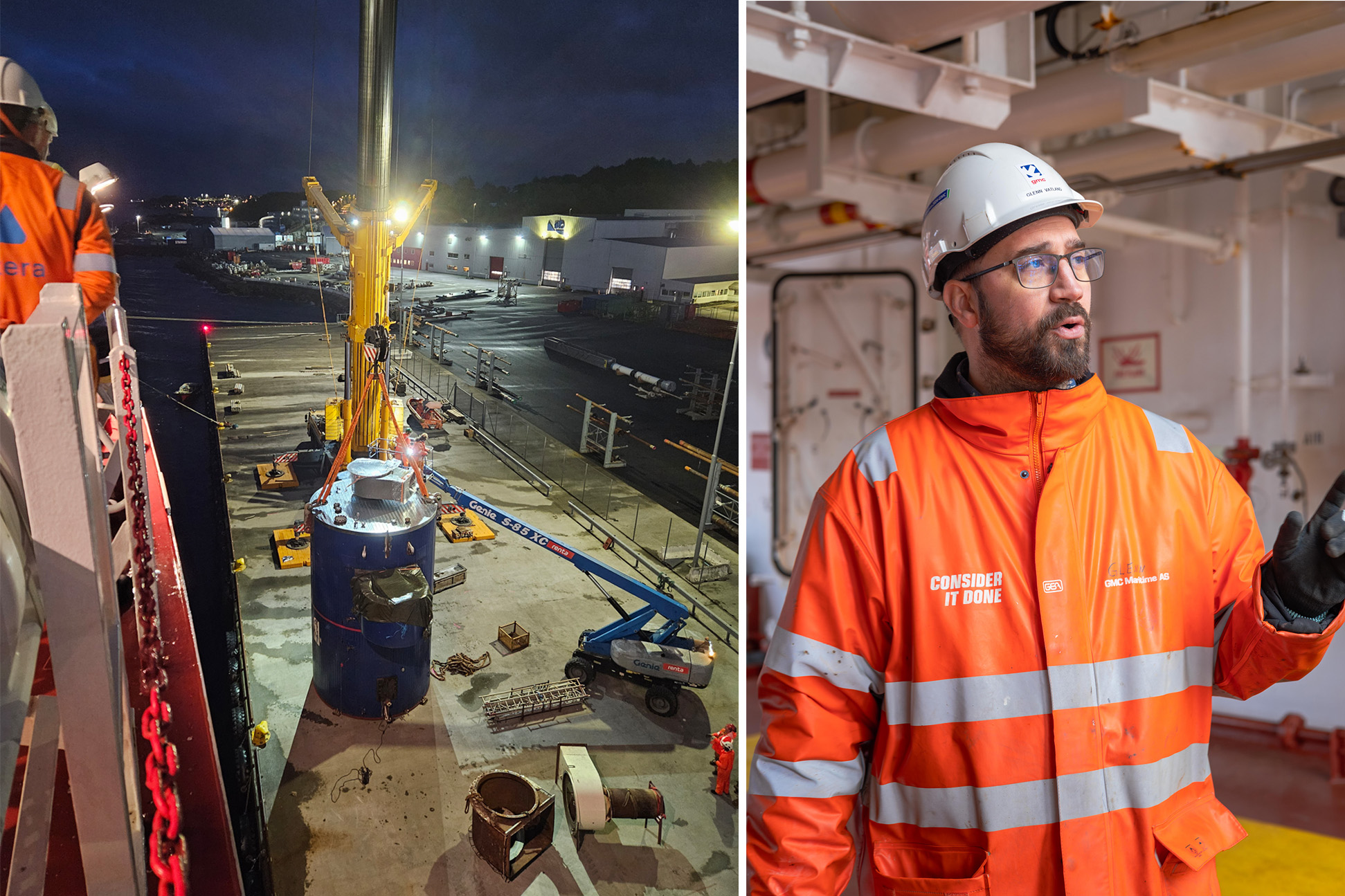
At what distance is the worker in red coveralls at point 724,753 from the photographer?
9.38ft

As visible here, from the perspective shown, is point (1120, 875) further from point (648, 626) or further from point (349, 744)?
point (349, 744)

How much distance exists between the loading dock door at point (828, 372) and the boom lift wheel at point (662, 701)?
6001mm

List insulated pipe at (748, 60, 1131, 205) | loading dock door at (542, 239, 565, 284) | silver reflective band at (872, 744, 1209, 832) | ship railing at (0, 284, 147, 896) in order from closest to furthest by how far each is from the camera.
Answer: ship railing at (0, 284, 147, 896) < silver reflective band at (872, 744, 1209, 832) < loading dock door at (542, 239, 565, 284) < insulated pipe at (748, 60, 1131, 205)

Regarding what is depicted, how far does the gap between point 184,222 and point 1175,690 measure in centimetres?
271

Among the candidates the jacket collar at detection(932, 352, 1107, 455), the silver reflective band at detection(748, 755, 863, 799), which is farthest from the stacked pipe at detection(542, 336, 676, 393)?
the silver reflective band at detection(748, 755, 863, 799)

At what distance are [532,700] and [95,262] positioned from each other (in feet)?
5.74

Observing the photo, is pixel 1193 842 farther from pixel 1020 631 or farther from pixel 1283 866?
pixel 1283 866

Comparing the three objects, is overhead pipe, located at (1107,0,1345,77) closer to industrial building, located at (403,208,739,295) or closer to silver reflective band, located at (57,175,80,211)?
industrial building, located at (403,208,739,295)

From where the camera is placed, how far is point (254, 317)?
241 cm

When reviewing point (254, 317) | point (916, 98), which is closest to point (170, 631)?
point (254, 317)

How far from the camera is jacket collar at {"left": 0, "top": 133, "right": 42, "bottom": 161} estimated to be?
1878mm

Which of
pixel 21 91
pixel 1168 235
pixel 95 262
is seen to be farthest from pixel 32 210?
pixel 1168 235

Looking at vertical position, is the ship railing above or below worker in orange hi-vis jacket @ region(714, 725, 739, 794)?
above

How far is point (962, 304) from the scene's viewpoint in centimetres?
185
